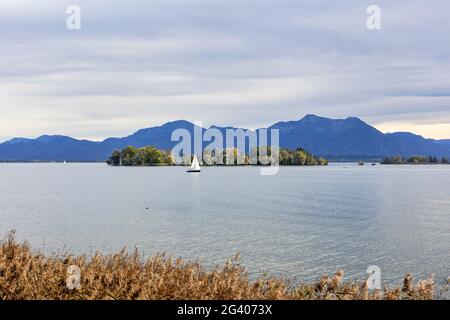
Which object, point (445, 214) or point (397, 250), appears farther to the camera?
point (445, 214)

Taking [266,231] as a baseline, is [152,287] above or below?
above

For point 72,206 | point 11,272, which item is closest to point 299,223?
point 72,206

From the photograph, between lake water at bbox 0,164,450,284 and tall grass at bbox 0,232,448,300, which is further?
lake water at bbox 0,164,450,284

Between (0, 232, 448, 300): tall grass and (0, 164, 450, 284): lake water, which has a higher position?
(0, 232, 448, 300): tall grass

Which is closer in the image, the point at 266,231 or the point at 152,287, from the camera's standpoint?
the point at 152,287

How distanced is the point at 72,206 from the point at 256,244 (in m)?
50.4

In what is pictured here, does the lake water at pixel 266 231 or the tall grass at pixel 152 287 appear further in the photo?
the lake water at pixel 266 231

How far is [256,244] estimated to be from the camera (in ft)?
166

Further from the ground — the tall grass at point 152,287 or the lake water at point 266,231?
the tall grass at point 152,287
